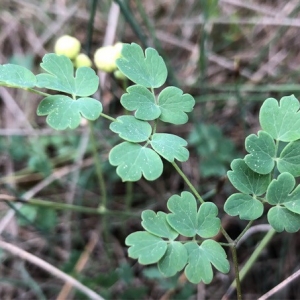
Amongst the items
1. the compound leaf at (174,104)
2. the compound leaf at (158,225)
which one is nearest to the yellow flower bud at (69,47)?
the compound leaf at (174,104)

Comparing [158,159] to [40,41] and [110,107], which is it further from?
[40,41]

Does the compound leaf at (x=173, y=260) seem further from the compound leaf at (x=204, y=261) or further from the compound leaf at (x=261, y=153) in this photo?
the compound leaf at (x=261, y=153)

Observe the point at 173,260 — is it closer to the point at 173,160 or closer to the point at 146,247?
the point at 146,247

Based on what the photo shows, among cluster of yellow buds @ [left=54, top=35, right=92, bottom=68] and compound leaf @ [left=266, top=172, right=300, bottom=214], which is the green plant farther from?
cluster of yellow buds @ [left=54, top=35, right=92, bottom=68]

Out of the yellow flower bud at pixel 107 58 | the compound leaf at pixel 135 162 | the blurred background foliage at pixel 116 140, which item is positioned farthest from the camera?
the blurred background foliage at pixel 116 140

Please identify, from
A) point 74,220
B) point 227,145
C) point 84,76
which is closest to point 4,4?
point 74,220

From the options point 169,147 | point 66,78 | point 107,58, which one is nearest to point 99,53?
point 107,58
